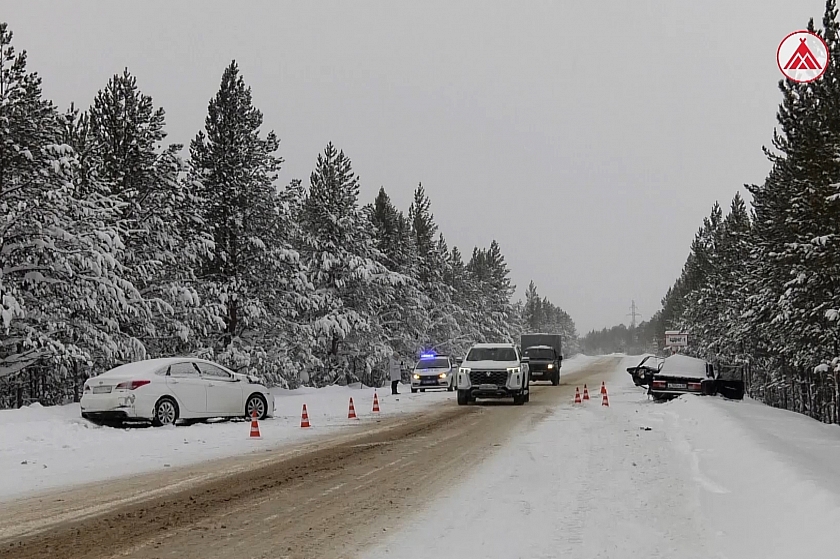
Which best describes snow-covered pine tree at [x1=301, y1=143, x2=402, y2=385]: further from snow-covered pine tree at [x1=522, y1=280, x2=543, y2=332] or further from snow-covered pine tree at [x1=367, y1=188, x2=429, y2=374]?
snow-covered pine tree at [x1=522, y1=280, x2=543, y2=332]

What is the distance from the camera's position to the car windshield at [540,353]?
48375 mm

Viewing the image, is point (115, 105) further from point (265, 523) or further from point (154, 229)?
point (265, 523)

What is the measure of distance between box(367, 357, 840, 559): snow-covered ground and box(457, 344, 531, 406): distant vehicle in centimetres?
1075

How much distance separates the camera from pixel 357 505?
8.94 metres

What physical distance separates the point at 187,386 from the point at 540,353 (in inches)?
1290

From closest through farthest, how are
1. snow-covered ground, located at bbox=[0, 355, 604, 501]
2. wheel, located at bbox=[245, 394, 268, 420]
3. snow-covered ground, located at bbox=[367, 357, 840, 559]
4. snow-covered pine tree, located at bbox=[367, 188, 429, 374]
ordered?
1. snow-covered ground, located at bbox=[367, 357, 840, 559]
2. snow-covered ground, located at bbox=[0, 355, 604, 501]
3. wheel, located at bbox=[245, 394, 268, 420]
4. snow-covered pine tree, located at bbox=[367, 188, 429, 374]

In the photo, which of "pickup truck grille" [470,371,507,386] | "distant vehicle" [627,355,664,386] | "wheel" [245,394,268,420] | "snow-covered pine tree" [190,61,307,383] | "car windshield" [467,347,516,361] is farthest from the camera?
"distant vehicle" [627,355,664,386]

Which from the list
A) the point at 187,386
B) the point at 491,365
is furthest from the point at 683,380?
→ the point at 187,386

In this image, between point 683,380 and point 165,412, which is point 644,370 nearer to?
point 683,380

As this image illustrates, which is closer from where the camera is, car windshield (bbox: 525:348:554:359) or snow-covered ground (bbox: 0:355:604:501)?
snow-covered ground (bbox: 0:355:604:501)

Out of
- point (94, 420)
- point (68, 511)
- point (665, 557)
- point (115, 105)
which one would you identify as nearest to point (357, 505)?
point (68, 511)

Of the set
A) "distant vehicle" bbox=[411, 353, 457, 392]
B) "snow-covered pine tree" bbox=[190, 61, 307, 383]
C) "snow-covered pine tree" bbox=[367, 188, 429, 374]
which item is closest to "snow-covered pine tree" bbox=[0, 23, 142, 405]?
"snow-covered pine tree" bbox=[190, 61, 307, 383]

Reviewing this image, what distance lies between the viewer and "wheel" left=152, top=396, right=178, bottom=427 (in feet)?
58.3

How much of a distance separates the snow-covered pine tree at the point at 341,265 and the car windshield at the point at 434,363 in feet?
10.9
